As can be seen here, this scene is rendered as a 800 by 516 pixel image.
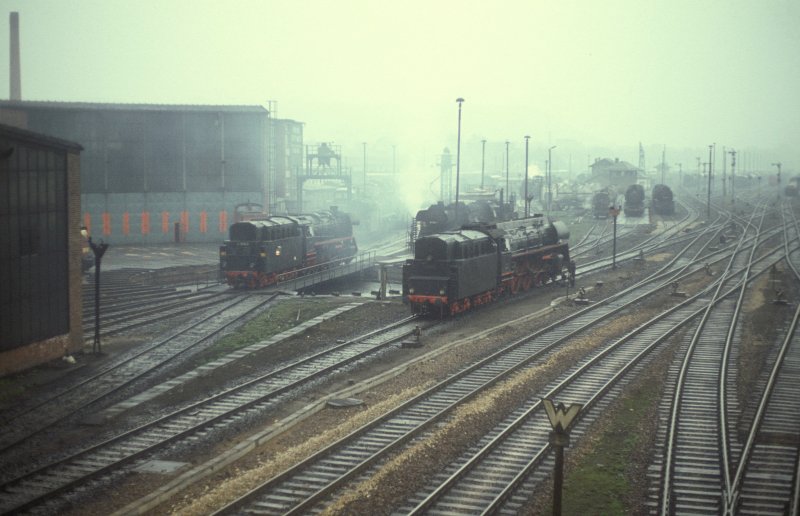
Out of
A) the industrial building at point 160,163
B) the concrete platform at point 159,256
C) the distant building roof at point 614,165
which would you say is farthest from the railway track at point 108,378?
the distant building roof at point 614,165

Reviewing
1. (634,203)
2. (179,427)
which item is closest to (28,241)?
(179,427)

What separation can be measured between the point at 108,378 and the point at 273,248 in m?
20.0

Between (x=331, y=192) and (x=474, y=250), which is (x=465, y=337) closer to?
(x=474, y=250)

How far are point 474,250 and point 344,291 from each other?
501 inches

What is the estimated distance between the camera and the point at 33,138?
2547 centimetres

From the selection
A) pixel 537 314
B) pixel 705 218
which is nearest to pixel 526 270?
pixel 537 314

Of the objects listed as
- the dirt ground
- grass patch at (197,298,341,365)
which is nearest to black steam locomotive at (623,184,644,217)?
the dirt ground

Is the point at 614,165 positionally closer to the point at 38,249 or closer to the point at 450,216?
the point at 450,216

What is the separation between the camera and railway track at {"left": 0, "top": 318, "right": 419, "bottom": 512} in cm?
1580

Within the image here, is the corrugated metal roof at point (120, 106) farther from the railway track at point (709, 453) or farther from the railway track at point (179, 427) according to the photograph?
the railway track at point (709, 453)

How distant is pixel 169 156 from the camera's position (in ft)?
225

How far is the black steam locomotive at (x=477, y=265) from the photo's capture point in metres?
33.9

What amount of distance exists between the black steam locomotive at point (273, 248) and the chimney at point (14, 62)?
163 ft

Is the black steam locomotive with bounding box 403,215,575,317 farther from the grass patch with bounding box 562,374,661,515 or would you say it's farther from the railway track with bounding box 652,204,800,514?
the grass patch with bounding box 562,374,661,515
